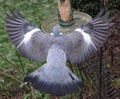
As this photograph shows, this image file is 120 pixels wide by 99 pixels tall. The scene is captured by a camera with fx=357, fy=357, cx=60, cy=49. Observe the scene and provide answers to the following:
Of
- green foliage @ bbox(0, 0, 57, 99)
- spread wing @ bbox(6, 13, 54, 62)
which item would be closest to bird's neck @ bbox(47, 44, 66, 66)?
spread wing @ bbox(6, 13, 54, 62)

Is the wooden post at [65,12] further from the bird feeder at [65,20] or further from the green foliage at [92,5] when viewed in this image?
the green foliage at [92,5]

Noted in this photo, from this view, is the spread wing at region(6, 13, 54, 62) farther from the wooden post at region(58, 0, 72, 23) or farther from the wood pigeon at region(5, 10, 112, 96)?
the wooden post at region(58, 0, 72, 23)

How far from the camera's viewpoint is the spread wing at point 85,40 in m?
1.96

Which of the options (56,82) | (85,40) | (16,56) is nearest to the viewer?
(56,82)

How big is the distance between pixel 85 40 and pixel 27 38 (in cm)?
36

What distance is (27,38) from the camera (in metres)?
2.13

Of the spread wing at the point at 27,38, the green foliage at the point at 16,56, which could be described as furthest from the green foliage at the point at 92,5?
the spread wing at the point at 27,38

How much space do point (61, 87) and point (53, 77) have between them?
0.23 ft

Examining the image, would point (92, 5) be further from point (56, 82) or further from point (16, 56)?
point (56, 82)

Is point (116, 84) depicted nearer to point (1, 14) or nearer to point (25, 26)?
point (25, 26)

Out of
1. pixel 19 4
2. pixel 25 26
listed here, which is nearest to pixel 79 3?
pixel 19 4

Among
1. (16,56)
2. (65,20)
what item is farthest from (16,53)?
(65,20)

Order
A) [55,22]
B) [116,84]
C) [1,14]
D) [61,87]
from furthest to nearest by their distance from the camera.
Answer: [1,14] < [116,84] < [55,22] < [61,87]

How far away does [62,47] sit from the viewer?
6.37 ft
